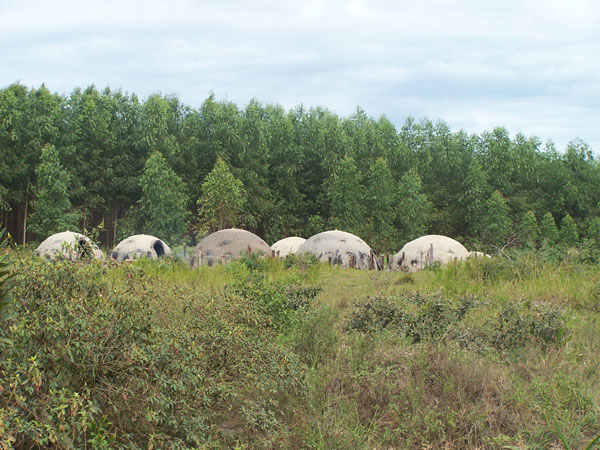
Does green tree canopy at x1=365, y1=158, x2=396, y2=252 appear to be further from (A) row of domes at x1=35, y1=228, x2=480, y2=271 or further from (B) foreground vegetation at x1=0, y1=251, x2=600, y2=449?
(B) foreground vegetation at x1=0, y1=251, x2=600, y2=449

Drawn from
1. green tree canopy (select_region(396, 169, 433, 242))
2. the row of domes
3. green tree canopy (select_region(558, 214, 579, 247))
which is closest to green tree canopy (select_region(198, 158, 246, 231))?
green tree canopy (select_region(396, 169, 433, 242))

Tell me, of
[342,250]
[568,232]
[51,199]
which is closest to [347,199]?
[342,250]

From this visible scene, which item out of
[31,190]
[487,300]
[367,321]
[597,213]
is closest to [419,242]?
[487,300]

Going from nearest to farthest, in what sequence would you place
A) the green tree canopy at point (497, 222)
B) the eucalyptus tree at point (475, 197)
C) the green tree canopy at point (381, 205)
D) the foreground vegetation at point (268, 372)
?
the foreground vegetation at point (268, 372)
the green tree canopy at point (381, 205)
the green tree canopy at point (497, 222)
the eucalyptus tree at point (475, 197)

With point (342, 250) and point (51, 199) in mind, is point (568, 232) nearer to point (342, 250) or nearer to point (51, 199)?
point (342, 250)

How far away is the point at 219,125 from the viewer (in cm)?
3800

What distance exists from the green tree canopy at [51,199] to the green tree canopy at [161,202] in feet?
12.8

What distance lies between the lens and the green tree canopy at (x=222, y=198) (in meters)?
33.0

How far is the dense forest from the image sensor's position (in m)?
32.5

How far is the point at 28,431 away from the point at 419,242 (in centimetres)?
1950

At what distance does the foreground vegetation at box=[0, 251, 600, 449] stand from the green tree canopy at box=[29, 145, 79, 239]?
2617cm

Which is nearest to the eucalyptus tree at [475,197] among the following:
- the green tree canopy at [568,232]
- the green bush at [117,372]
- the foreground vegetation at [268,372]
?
the green tree canopy at [568,232]

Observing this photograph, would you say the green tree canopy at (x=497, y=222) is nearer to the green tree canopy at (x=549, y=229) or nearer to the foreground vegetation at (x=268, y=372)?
the green tree canopy at (x=549, y=229)

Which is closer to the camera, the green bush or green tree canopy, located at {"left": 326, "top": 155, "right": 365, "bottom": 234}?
the green bush
